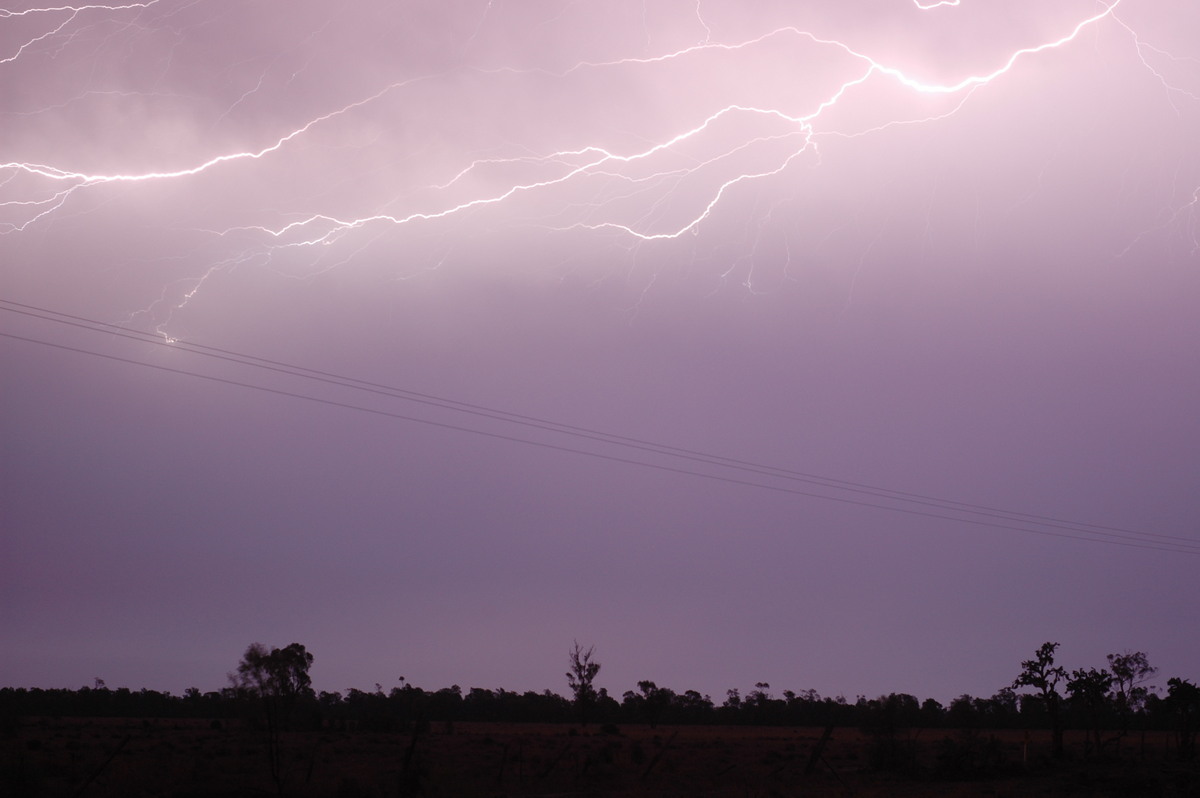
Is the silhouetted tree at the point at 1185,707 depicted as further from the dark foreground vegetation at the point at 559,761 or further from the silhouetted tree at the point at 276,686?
the silhouetted tree at the point at 276,686

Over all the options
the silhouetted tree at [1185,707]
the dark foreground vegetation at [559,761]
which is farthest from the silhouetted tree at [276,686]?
the silhouetted tree at [1185,707]

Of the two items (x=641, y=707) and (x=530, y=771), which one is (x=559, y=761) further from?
(x=641, y=707)

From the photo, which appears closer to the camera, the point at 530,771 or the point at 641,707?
the point at 530,771

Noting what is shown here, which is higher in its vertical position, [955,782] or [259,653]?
[259,653]

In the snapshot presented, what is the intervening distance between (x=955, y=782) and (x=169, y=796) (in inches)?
817

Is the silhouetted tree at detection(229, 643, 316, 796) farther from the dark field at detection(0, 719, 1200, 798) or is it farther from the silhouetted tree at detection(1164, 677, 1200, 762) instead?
the silhouetted tree at detection(1164, 677, 1200, 762)

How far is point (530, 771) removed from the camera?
2988 cm

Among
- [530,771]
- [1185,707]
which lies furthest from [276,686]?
[1185,707]

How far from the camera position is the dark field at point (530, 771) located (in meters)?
22.5

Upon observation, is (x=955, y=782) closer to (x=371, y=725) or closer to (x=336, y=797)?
(x=336, y=797)

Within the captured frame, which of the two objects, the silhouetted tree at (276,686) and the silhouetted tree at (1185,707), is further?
the silhouetted tree at (1185,707)

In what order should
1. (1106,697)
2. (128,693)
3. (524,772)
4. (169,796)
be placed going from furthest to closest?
(128,693) < (1106,697) < (524,772) < (169,796)

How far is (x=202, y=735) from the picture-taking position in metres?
42.9

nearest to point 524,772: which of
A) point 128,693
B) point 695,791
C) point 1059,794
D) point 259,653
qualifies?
→ point 695,791
